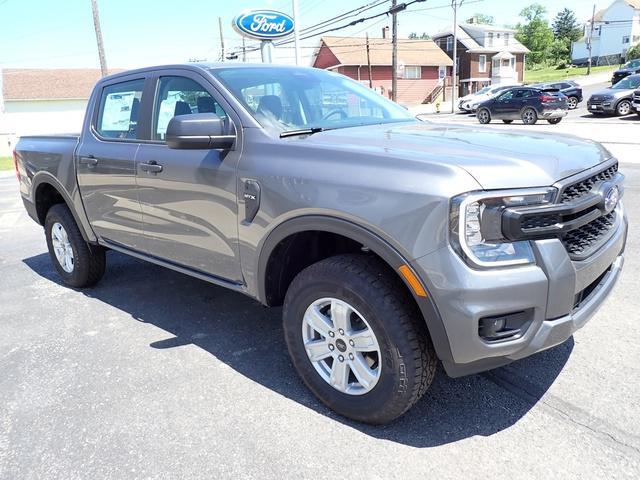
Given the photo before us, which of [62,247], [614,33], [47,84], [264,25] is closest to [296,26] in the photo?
[264,25]

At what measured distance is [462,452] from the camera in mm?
2459

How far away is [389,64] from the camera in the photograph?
48.3 metres

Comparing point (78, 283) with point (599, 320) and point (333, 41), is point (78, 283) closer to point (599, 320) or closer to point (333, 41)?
point (599, 320)

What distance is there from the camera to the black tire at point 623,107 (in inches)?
874

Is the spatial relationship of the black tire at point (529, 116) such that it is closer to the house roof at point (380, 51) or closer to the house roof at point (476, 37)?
the house roof at point (380, 51)

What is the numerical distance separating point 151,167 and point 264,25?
1227 centimetres

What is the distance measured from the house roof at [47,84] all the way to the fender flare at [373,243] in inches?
1919

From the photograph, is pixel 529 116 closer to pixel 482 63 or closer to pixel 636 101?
pixel 636 101

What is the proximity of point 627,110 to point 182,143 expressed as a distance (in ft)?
79.9

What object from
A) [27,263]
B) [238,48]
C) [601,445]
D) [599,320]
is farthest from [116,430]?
[238,48]

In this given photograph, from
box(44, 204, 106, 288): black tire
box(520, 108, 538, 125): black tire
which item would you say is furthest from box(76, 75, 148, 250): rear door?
box(520, 108, 538, 125): black tire

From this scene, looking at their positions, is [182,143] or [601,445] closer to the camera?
[601,445]

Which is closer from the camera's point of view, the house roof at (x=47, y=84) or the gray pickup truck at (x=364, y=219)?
the gray pickup truck at (x=364, y=219)

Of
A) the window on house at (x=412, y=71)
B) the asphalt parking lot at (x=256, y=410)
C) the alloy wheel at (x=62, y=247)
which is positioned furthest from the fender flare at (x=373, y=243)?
the window on house at (x=412, y=71)
